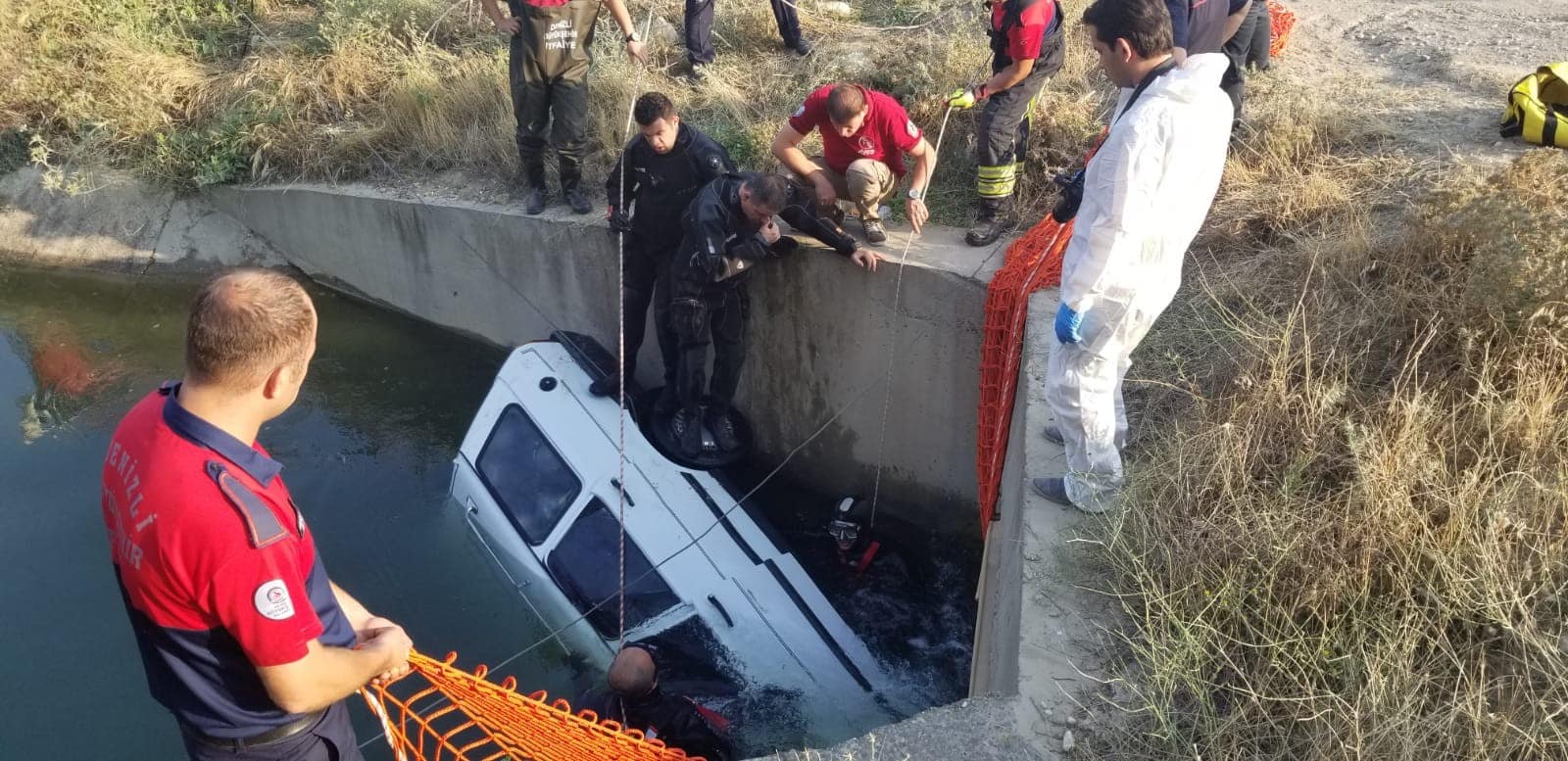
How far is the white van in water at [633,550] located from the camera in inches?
179

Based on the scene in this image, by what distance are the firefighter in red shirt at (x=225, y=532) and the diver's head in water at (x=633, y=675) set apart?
5.81ft

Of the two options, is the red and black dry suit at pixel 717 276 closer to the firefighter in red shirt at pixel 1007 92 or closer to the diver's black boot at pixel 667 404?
the diver's black boot at pixel 667 404

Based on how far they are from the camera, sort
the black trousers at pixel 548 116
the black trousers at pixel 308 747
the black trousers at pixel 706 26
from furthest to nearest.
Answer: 1. the black trousers at pixel 706 26
2. the black trousers at pixel 548 116
3. the black trousers at pixel 308 747

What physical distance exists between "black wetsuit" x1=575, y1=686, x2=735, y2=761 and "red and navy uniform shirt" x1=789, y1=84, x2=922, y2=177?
3.01m

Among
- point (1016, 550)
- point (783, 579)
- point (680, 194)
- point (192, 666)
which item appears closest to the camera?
point (192, 666)

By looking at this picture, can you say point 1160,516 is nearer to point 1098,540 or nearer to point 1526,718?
point 1098,540

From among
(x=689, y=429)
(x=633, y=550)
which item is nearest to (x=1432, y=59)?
(x=689, y=429)

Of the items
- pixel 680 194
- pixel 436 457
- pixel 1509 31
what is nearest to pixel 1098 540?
pixel 680 194

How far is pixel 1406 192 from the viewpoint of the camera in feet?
16.8

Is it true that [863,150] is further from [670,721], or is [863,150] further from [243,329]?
[243,329]

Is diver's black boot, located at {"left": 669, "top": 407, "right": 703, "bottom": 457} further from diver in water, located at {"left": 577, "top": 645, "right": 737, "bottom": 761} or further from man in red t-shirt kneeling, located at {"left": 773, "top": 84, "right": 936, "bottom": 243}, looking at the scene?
diver in water, located at {"left": 577, "top": 645, "right": 737, "bottom": 761}

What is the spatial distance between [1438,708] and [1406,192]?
11.6 feet

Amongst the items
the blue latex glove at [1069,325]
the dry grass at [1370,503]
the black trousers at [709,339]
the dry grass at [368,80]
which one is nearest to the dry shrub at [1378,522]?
the dry grass at [1370,503]

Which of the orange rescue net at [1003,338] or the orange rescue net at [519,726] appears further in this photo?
the orange rescue net at [1003,338]
